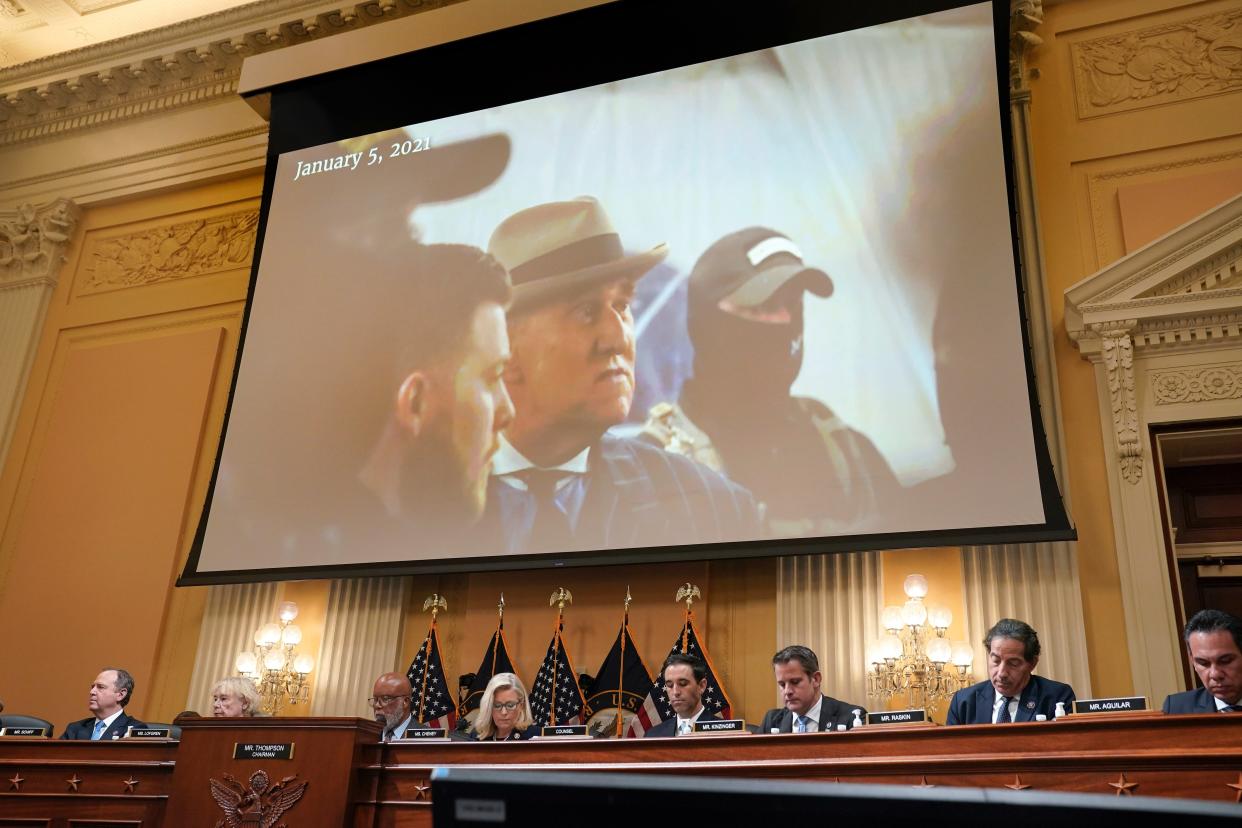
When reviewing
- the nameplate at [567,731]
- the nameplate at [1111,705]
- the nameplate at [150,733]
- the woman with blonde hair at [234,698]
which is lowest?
the nameplate at [150,733]

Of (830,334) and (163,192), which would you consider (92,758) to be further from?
(163,192)

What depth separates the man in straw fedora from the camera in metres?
5.88

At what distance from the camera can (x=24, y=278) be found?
927 cm

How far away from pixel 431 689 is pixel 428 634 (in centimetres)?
37

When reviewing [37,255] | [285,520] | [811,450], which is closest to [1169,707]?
[811,450]

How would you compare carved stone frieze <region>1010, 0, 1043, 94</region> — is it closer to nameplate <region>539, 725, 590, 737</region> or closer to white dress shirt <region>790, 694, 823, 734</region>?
white dress shirt <region>790, 694, 823, 734</region>

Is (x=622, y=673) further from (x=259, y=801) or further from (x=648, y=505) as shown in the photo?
(x=259, y=801)

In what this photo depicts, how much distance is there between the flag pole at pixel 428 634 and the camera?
20.7ft

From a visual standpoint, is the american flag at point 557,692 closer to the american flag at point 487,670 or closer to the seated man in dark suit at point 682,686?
the american flag at point 487,670

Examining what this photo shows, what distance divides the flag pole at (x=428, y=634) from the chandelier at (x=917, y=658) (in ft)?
8.08

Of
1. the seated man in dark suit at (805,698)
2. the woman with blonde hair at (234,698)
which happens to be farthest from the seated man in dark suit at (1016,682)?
the woman with blonde hair at (234,698)

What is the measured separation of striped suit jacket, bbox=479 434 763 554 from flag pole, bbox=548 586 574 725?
0.33m

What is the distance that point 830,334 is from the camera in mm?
5938

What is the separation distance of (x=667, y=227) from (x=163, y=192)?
192 inches
